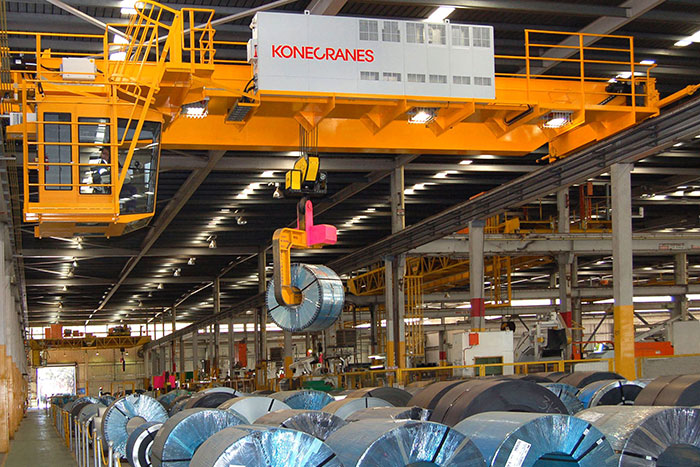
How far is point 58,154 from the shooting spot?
1279cm

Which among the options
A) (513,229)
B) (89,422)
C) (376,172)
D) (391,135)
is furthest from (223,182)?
(89,422)

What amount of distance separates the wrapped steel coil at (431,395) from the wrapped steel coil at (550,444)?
4.49m

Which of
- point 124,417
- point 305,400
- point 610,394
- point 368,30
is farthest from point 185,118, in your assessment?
point 610,394

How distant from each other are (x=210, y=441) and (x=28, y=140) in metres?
9.42

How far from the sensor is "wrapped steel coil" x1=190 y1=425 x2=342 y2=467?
5.08 m

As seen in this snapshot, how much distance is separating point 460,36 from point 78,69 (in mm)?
6535

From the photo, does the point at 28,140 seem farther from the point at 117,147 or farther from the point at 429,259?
the point at 429,259

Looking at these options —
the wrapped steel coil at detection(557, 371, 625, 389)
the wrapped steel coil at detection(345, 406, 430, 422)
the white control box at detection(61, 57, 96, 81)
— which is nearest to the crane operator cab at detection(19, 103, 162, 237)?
the white control box at detection(61, 57, 96, 81)

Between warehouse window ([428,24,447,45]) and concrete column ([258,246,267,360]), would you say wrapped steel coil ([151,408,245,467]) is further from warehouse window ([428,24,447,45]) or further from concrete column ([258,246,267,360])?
concrete column ([258,246,267,360])

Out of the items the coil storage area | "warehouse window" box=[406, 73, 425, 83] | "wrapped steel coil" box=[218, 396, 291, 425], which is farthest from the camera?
"warehouse window" box=[406, 73, 425, 83]

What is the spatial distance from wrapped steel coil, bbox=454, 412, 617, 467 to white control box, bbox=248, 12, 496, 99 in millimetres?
9414

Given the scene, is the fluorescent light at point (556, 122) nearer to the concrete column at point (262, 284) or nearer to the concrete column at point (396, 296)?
the concrete column at point (396, 296)

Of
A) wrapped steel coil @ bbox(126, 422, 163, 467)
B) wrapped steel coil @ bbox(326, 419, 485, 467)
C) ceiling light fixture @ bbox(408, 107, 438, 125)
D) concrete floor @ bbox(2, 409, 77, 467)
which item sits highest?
ceiling light fixture @ bbox(408, 107, 438, 125)

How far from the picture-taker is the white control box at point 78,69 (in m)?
13.1
